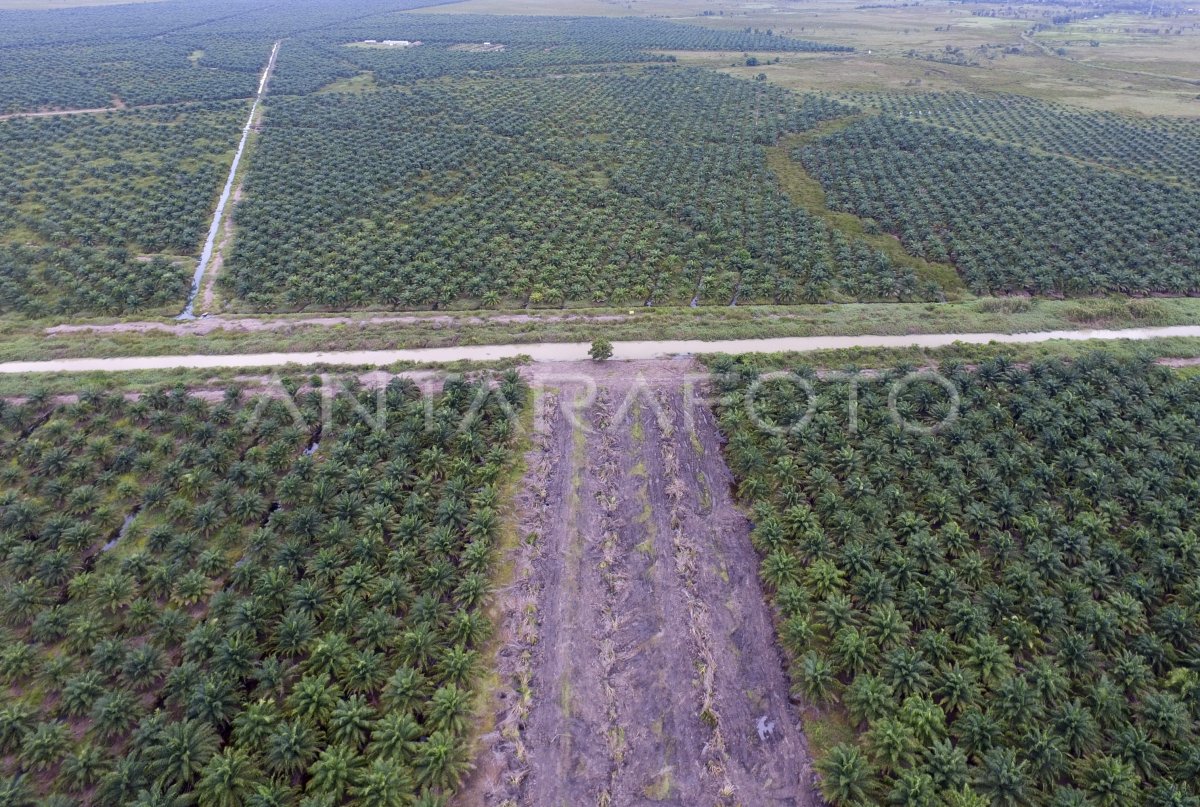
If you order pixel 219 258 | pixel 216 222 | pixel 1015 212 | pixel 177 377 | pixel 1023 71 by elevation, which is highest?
pixel 1023 71

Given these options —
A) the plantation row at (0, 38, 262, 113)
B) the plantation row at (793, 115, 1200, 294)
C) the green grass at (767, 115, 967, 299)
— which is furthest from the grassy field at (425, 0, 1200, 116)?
the plantation row at (0, 38, 262, 113)

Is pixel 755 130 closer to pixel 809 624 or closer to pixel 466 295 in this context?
pixel 466 295

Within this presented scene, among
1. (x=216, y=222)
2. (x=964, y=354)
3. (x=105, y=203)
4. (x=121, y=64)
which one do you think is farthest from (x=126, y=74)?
(x=964, y=354)

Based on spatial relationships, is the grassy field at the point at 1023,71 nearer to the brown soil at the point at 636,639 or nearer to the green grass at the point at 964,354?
the green grass at the point at 964,354

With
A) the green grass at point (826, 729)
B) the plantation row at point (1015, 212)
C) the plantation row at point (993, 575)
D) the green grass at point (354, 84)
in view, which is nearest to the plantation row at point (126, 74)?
the green grass at point (354, 84)

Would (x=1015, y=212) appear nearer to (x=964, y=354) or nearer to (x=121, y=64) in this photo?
(x=964, y=354)

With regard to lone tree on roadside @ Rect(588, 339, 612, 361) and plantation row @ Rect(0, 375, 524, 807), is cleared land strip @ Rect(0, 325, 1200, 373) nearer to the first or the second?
lone tree on roadside @ Rect(588, 339, 612, 361)
